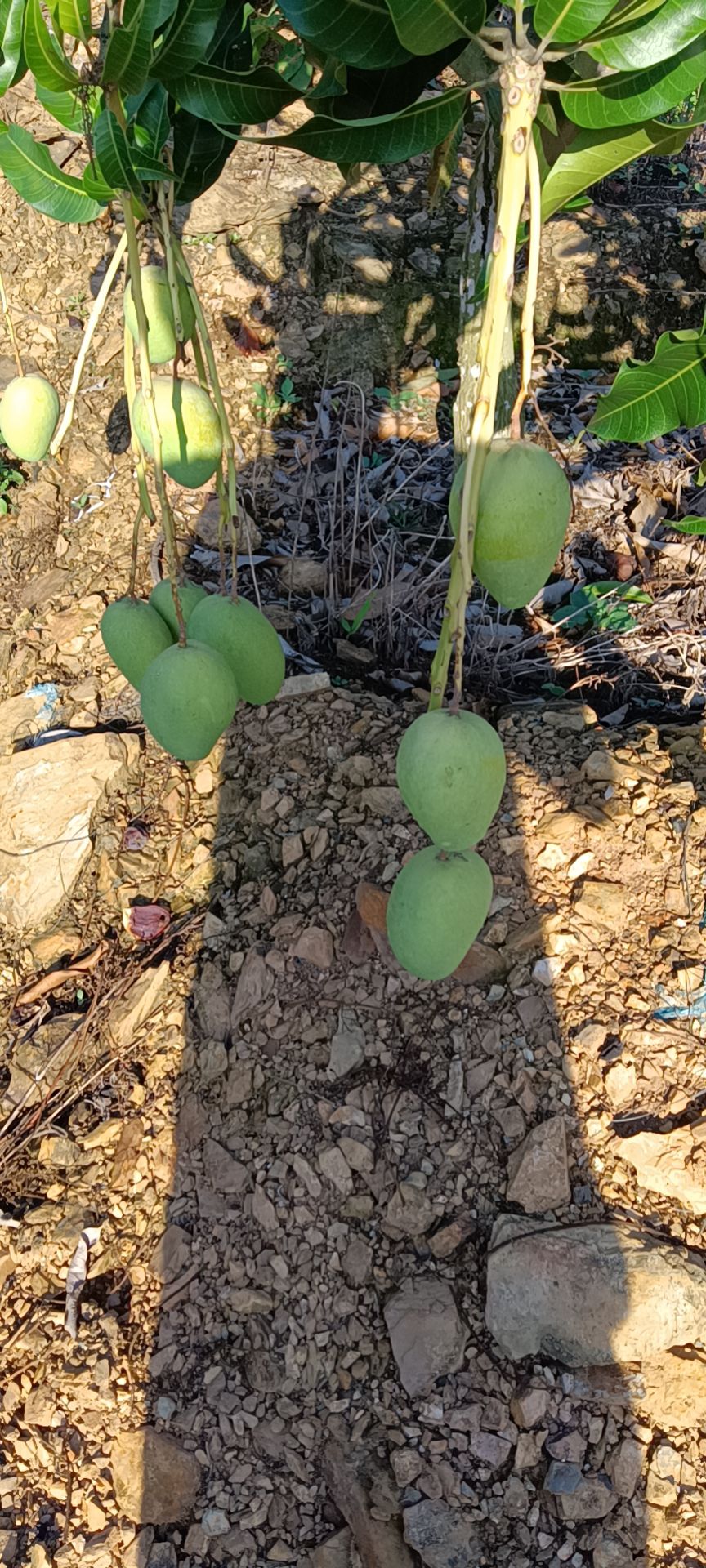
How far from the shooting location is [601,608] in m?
2.93

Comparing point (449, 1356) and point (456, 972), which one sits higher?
point (456, 972)

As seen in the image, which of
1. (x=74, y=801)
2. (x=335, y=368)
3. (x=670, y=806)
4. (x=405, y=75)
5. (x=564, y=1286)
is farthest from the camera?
(x=335, y=368)

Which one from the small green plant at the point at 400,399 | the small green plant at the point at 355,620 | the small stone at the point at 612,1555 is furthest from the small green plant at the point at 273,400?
the small stone at the point at 612,1555

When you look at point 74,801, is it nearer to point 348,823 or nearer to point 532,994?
point 348,823

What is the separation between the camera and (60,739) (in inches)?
110

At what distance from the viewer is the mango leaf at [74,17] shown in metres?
1.03

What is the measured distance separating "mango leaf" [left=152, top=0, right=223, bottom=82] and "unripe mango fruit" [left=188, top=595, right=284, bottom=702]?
1.65ft

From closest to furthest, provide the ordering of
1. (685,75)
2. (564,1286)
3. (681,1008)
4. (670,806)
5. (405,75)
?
1. (685,75)
2. (405,75)
3. (564,1286)
4. (681,1008)
5. (670,806)

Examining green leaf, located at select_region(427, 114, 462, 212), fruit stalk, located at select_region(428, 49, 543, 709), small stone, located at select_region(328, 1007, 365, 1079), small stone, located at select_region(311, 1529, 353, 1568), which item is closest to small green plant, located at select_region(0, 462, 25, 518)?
green leaf, located at select_region(427, 114, 462, 212)

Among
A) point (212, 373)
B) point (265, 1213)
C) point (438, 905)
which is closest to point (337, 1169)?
point (265, 1213)

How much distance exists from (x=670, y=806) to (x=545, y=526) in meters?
1.48

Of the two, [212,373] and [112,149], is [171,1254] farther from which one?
[112,149]

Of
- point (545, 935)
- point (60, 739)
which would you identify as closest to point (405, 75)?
point (545, 935)

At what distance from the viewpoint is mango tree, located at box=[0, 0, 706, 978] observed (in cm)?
85
